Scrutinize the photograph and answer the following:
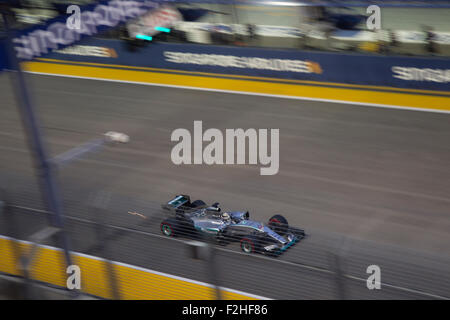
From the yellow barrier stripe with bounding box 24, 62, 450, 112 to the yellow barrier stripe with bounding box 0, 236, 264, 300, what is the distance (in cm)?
708

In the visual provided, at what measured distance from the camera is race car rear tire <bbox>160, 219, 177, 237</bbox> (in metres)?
8.18

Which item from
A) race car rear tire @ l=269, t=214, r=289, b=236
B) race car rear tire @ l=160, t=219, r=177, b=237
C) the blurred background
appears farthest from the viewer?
race car rear tire @ l=160, t=219, r=177, b=237

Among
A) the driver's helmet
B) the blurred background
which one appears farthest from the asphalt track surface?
the driver's helmet

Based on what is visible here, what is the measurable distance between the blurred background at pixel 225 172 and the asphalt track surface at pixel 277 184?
3cm

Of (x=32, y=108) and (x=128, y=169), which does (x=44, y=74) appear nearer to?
(x=128, y=169)

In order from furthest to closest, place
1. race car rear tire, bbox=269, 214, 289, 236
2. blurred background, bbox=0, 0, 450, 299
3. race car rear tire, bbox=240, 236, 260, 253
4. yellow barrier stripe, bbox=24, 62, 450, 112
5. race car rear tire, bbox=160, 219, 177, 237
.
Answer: yellow barrier stripe, bbox=24, 62, 450, 112 < race car rear tire, bbox=160, 219, 177, 237 < race car rear tire, bbox=269, 214, 289, 236 < race car rear tire, bbox=240, 236, 260, 253 < blurred background, bbox=0, 0, 450, 299

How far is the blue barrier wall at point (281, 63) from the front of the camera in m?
12.5

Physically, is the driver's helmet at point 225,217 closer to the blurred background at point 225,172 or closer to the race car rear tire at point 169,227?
the blurred background at point 225,172

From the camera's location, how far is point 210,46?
49.1 ft

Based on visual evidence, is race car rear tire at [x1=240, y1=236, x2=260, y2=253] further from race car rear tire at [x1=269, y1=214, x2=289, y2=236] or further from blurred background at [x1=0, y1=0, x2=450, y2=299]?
blurred background at [x1=0, y1=0, x2=450, y2=299]

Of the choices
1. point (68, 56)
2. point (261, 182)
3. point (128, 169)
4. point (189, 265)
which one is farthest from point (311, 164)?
point (68, 56)

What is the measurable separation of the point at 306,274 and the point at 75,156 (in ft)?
8.61

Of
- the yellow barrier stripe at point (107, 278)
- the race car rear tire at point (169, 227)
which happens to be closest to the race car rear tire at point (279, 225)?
the race car rear tire at point (169, 227)

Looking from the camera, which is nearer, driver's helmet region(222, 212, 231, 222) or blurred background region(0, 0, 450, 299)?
blurred background region(0, 0, 450, 299)
